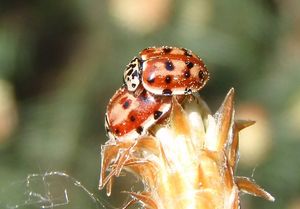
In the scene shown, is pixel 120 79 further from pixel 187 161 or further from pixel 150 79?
pixel 187 161

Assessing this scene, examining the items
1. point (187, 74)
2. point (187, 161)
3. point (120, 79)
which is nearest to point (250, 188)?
point (187, 161)

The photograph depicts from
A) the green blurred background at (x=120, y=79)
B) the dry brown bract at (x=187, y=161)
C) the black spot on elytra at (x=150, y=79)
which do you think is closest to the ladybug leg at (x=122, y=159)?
the dry brown bract at (x=187, y=161)

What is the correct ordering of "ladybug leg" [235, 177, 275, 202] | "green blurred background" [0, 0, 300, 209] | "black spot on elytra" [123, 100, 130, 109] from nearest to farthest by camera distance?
"ladybug leg" [235, 177, 275, 202] < "black spot on elytra" [123, 100, 130, 109] < "green blurred background" [0, 0, 300, 209]

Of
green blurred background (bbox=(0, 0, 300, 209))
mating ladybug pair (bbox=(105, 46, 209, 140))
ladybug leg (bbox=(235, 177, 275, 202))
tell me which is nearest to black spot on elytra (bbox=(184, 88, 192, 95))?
mating ladybug pair (bbox=(105, 46, 209, 140))

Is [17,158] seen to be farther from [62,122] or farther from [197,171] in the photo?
[197,171]

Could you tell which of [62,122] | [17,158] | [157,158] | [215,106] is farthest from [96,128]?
[157,158]

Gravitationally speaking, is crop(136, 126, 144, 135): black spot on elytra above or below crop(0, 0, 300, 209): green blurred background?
above

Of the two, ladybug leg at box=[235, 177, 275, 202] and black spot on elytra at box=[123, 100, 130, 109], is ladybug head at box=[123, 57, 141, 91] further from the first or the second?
ladybug leg at box=[235, 177, 275, 202]
